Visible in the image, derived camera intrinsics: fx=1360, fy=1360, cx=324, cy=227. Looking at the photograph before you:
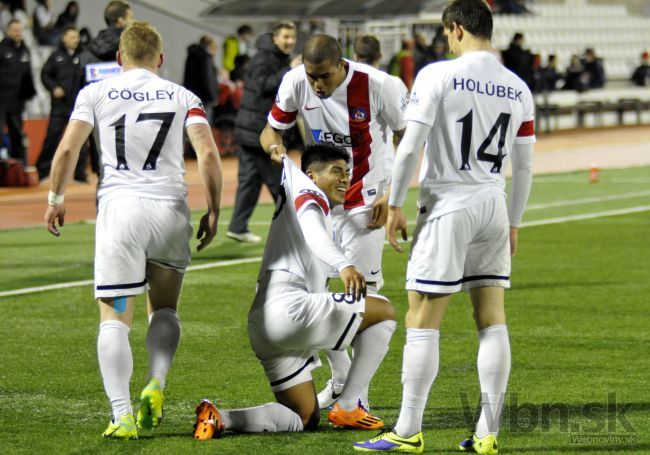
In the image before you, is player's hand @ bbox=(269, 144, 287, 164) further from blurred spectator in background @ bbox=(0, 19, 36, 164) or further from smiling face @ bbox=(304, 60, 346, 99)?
blurred spectator in background @ bbox=(0, 19, 36, 164)

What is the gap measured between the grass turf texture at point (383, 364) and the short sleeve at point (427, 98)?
151cm

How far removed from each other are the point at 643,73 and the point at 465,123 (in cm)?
3924

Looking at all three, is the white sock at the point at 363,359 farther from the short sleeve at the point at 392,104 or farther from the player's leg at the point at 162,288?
the short sleeve at the point at 392,104

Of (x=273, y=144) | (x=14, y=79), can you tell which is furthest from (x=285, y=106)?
(x=14, y=79)

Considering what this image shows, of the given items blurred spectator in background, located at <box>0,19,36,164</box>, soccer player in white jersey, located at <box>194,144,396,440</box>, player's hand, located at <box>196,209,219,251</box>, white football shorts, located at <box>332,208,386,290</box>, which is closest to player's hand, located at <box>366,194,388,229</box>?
white football shorts, located at <box>332,208,386,290</box>

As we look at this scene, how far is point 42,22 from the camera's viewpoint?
88.7ft

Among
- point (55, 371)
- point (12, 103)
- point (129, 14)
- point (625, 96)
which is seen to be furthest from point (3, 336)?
point (625, 96)

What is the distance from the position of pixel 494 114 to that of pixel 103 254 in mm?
1985

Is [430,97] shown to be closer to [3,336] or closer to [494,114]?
[494,114]

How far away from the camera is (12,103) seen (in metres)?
21.2

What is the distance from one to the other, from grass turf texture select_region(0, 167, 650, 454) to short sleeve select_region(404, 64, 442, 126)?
1511 mm

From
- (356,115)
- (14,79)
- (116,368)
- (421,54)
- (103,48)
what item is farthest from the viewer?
(421,54)

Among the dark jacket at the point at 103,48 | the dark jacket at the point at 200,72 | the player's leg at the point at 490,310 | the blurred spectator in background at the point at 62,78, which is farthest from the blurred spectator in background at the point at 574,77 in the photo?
the player's leg at the point at 490,310

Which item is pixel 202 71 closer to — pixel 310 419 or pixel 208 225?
pixel 208 225
